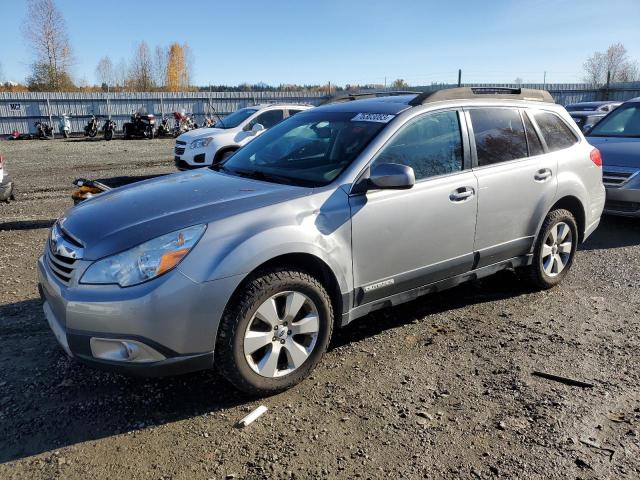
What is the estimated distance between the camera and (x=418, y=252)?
3.86m

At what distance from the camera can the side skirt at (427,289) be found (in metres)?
3.66

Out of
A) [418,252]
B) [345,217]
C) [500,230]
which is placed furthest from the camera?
[500,230]

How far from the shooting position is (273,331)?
3.21m

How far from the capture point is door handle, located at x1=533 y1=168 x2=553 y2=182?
15.3 feet

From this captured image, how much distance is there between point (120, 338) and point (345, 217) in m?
1.53

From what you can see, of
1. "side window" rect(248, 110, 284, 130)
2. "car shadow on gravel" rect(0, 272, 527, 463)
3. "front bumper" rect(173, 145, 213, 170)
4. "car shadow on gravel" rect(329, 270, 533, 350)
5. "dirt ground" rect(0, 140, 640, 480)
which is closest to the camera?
"dirt ground" rect(0, 140, 640, 480)

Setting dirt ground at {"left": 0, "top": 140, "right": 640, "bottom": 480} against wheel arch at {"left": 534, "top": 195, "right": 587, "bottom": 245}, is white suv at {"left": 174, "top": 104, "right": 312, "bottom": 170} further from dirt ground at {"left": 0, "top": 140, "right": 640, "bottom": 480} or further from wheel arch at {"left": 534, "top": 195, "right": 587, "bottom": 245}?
wheel arch at {"left": 534, "top": 195, "right": 587, "bottom": 245}

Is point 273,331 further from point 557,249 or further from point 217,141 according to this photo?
point 217,141

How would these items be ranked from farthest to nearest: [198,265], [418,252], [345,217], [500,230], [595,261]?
[595,261] → [500,230] → [418,252] → [345,217] → [198,265]

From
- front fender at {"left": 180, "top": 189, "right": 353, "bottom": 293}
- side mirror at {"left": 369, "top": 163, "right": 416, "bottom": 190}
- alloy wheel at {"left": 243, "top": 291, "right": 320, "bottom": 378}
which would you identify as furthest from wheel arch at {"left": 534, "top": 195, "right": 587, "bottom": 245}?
alloy wheel at {"left": 243, "top": 291, "right": 320, "bottom": 378}

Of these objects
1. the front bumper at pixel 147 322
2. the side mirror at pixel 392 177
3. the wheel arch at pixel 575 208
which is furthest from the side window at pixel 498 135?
the front bumper at pixel 147 322

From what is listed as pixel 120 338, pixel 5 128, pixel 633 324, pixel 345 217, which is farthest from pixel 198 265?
pixel 5 128

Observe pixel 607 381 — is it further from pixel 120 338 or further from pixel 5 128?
pixel 5 128

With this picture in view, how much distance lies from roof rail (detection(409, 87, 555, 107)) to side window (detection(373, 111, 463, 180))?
0.15 m
